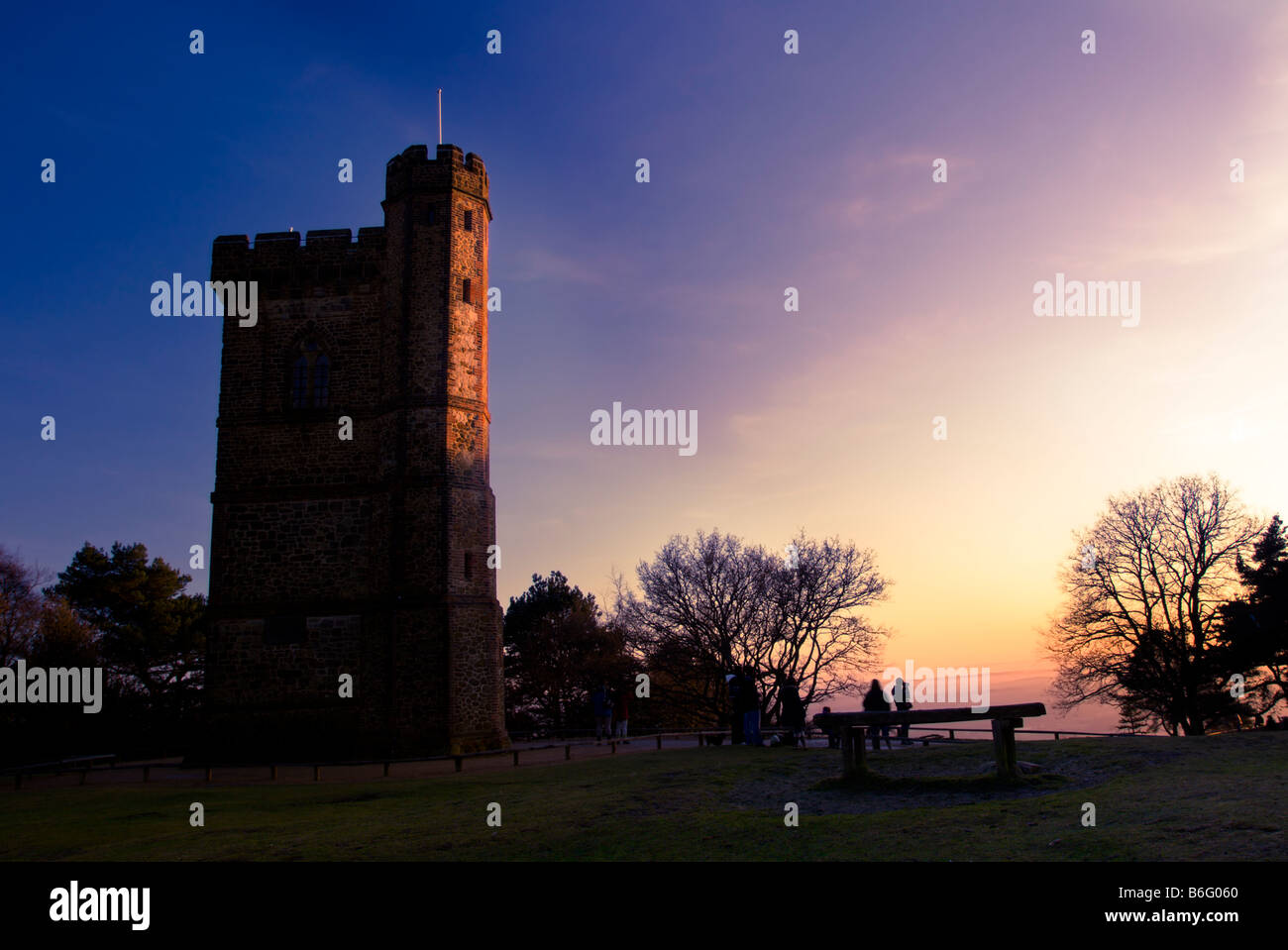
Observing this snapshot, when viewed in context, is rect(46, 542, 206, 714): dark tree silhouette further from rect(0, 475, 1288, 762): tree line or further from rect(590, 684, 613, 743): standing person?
rect(590, 684, 613, 743): standing person

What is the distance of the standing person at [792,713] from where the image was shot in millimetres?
20133

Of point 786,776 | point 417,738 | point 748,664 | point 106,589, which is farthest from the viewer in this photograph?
point 106,589

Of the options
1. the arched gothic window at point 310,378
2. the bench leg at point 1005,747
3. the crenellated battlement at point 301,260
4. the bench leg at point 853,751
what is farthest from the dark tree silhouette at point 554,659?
the bench leg at point 1005,747

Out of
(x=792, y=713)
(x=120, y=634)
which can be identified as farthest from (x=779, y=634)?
(x=120, y=634)

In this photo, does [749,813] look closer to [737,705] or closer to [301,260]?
[737,705]

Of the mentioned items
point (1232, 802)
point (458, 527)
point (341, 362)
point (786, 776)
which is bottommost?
point (786, 776)

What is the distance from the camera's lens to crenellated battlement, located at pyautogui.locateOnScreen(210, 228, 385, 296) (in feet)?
83.5

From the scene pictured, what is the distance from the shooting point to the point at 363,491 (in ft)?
78.7

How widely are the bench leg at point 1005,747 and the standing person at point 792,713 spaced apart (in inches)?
352

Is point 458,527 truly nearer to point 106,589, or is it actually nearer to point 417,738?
point 417,738

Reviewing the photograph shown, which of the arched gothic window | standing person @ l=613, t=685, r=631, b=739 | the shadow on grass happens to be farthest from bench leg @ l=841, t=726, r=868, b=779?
the arched gothic window

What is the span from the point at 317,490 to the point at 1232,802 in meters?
22.2

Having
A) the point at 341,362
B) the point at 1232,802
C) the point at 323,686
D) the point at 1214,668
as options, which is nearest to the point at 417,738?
the point at 323,686
